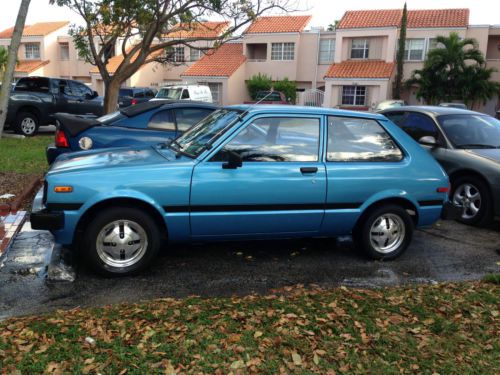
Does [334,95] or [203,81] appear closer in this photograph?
[334,95]

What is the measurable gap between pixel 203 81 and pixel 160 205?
1313 inches

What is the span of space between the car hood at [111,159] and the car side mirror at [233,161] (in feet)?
1.87

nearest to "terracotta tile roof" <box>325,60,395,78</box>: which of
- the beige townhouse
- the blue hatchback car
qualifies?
the beige townhouse

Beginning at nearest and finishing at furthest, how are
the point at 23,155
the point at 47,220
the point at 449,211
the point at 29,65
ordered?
the point at 47,220 → the point at 449,211 → the point at 23,155 → the point at 29,65

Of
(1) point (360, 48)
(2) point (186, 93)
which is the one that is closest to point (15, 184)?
(2) point (186, 93)

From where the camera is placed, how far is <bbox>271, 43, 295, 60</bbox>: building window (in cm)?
3644

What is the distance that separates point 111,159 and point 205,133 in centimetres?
100

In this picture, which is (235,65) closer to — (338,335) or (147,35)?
(147,35)

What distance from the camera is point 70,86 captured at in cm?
1605

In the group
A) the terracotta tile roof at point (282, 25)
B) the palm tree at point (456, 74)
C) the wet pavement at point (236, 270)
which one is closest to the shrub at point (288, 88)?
the terracotta tile roof at point (282, 25)

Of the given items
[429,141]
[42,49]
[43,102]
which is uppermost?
[42,49]

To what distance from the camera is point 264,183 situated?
4.70 m

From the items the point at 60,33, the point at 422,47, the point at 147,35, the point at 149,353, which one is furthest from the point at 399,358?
the point at 60,33

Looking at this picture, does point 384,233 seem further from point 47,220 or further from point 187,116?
point 187,116
